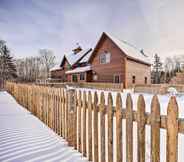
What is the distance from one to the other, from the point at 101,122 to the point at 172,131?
1.29m

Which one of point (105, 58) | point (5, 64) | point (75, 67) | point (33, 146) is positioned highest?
point (5, 64)

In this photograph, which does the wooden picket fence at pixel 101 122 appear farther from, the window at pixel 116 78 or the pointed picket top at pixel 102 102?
the window at pixel 116 78

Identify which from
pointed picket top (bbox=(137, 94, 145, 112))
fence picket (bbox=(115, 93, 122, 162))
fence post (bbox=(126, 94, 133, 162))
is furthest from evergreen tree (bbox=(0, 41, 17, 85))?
pointed picket top (bbox=(137, 94, 145, 112))

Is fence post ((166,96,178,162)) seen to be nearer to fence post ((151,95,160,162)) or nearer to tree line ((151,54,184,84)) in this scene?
fence post ((151,95,160,162))

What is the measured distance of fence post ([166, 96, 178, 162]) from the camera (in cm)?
169

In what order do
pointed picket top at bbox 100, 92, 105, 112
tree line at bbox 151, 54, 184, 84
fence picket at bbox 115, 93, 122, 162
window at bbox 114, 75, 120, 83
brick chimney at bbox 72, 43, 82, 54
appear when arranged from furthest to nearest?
tree line at bbox 151, 54, 184, 84 → brick chimney at bbox 72, 43, 82, 54 → window at bbox 114, 75, 120, 83 → pointed picket top at bbox 100, 92, 105, 112 → fence picket at bbox 115, 93, 122, 162

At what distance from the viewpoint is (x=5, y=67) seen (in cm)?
4453

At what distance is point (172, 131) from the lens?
5.60 feet

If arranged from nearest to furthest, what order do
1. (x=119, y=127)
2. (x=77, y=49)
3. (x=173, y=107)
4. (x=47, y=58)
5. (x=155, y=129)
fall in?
(x=173, y=107) → (x=155, y=129) → (x=119, y=127) → (x=77, y=49) → (x=47, y=58)

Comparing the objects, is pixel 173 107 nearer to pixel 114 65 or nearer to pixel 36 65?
pixel 114 65

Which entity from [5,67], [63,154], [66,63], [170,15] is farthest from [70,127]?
[5,67]

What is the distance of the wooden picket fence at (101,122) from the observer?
1.75m

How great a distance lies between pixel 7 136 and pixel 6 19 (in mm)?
18308

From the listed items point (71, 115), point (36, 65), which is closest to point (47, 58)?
point (36, 65)
